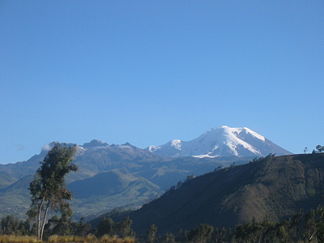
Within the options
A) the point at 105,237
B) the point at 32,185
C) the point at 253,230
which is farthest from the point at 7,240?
the point at 253,230

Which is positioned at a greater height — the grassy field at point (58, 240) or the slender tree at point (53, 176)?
the slender tree at point (53, 176)

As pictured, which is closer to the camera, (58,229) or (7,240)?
(7,240)

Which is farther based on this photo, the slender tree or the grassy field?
the slender tree

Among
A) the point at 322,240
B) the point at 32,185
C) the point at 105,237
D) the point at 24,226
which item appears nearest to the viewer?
the point at 105,237

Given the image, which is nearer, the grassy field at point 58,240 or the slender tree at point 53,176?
the grassy field at point 58,240

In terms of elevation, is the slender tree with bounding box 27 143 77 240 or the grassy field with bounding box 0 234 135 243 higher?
the slender tree with bounding box 27 143 77 240

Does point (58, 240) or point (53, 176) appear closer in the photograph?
point (58, 240)

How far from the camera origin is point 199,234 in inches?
6339

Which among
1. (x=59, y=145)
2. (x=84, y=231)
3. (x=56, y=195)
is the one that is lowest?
(x=84, y=231)

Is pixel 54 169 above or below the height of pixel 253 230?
above

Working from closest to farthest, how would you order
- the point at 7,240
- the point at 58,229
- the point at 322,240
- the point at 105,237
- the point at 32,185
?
the point at 7,240, the point at 105,237, the point at 322,240, the point at 32,185, the point at 58,229

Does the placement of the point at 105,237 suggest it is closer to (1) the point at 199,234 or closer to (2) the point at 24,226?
(1) the point at 199,234

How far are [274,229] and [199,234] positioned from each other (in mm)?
28035

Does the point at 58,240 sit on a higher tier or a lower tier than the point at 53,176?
lower
